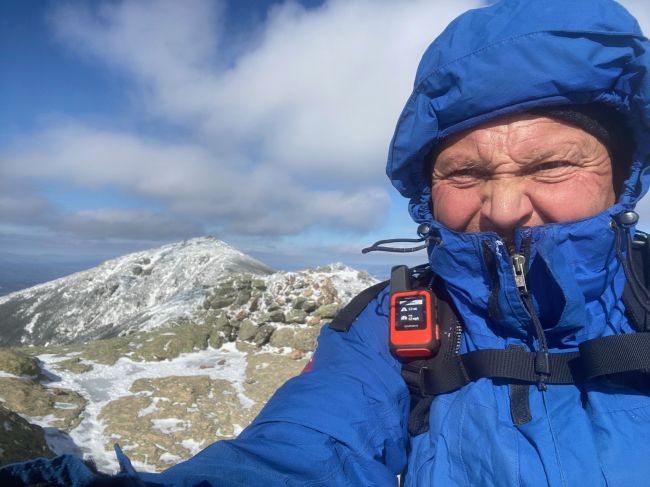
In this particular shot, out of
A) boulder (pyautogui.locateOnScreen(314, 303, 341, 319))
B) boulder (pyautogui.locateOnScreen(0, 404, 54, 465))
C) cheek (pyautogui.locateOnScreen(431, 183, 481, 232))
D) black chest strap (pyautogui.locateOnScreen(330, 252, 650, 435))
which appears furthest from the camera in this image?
boulder (pyautogui.locateOnScreen(314, 303, 341, 319))

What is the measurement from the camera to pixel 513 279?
7.84 feet

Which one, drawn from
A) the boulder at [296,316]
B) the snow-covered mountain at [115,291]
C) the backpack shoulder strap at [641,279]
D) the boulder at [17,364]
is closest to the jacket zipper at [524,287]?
the backpack shoulder strap at [641,279]

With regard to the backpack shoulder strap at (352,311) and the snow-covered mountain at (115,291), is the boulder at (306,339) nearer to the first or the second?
the backpack shoulder strap at (352,311)

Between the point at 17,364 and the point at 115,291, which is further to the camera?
the point at 115,291

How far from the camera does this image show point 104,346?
37.0ft

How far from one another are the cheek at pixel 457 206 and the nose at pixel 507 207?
0.12 m

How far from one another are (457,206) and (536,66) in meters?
0.89

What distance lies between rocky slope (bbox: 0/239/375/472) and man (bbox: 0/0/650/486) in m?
3.78

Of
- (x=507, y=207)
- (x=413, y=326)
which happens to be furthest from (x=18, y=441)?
(x=507, y=207)

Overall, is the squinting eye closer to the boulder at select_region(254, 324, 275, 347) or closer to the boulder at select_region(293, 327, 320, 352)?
the boulder at select_region(293, 327, 320, 352)

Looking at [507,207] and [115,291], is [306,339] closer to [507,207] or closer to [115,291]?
[507,207]

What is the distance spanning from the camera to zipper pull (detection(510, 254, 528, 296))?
7.82 feet

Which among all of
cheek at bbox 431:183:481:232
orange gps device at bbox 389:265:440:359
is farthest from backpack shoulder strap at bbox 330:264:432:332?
cheek at bbox 431:183:481:232

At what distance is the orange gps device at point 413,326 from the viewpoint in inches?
106
